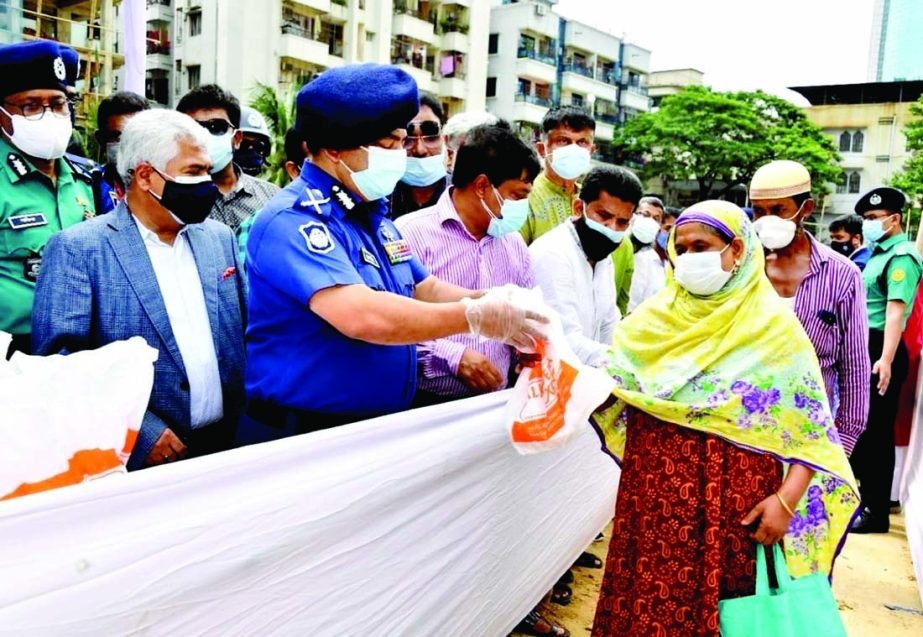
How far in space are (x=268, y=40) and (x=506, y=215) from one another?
25.5 m

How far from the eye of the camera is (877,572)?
159 inches

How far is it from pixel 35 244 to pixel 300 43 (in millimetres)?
25438

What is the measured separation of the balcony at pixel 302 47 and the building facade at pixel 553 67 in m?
10.0

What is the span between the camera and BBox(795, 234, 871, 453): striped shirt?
295 centimetres

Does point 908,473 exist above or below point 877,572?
above

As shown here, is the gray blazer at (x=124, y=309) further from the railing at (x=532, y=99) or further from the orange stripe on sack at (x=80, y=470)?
the railing at (x=532, y=99)

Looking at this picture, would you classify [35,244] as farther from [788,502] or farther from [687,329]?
[788,502]

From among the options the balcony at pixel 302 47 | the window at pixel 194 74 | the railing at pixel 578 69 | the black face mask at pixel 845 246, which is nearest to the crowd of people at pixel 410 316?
the black face mask at pixel 845 246

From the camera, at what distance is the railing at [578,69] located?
127ft

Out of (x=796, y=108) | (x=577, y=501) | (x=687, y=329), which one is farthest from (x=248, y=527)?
(x=796, y=108)

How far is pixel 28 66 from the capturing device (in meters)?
2.51

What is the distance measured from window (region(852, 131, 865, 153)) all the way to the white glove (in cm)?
4514

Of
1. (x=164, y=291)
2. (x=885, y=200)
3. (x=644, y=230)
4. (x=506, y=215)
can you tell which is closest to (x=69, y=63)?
(x=164, y=291)

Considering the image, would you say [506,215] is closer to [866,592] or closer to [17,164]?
[17,164]
